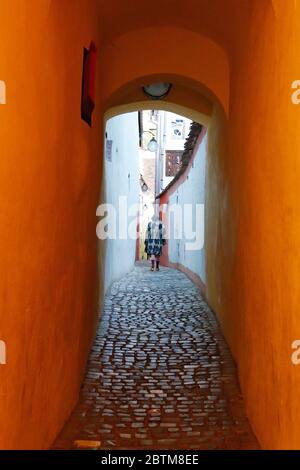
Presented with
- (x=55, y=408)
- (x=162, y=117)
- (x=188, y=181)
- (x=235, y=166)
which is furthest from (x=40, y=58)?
(x=162, y=117)

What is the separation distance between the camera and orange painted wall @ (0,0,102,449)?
7.57 feet

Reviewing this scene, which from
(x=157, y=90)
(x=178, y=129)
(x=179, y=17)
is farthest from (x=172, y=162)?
(x=179, y=17)

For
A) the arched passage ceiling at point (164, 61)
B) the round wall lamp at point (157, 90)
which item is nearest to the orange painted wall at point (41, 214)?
the arched passage ceiling at point (164, 61)

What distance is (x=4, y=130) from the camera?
2.18 meters

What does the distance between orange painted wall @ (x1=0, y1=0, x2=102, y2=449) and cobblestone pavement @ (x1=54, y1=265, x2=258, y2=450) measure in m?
0.33

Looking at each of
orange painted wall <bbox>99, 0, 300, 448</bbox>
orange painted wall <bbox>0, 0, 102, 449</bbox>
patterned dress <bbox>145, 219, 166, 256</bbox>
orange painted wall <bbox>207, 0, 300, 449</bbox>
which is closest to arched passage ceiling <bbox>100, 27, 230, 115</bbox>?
orange painted wall <bbox>99, 0, 300, 448</bbox>

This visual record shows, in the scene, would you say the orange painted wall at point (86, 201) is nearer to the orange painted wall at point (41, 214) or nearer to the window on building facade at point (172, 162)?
the orange painted wall at point (41, 214)

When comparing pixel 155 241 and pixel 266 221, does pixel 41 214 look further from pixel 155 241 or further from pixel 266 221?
pixel 155 241

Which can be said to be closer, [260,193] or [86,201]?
[260,193]

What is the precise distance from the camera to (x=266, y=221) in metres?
3.43

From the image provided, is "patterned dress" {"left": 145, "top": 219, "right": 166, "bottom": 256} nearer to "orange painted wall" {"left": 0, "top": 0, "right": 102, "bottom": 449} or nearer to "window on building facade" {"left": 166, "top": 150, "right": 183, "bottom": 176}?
"orange painted wall" {"left": 0, "top": 0, "right": 102, "bottom": 449}

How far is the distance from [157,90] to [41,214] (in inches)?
188

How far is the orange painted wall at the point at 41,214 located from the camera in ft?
7.57
